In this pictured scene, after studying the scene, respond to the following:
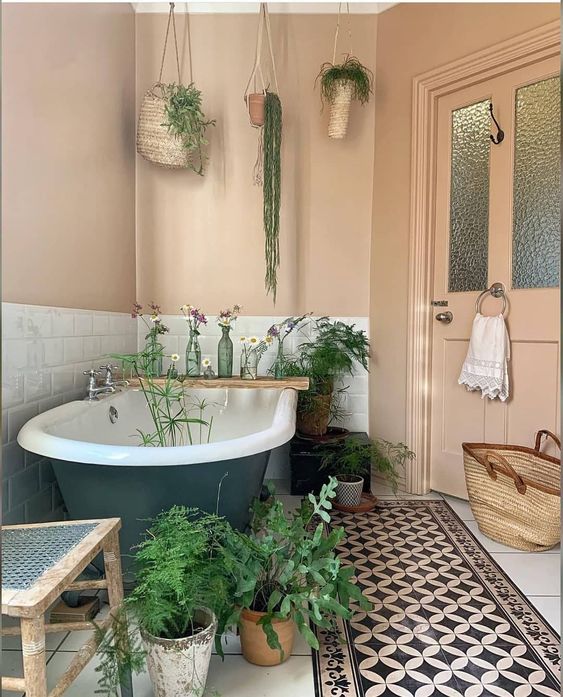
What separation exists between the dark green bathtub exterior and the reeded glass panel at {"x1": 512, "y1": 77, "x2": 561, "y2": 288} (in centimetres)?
164

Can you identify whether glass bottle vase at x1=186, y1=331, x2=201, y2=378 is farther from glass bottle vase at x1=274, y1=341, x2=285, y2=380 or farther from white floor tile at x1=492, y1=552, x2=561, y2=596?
white floor tile at x1=492, y1=552, x2=561, y2=596

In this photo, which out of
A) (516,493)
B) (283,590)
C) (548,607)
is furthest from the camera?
(516,493)

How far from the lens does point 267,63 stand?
306 centimetres

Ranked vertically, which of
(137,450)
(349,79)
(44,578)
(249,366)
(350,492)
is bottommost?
(350,492)

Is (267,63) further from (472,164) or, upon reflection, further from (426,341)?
(426,341)

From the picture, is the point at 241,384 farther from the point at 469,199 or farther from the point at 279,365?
the point at 469,199

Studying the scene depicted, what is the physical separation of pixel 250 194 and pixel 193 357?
1017 millimetres

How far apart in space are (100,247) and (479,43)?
206 cm

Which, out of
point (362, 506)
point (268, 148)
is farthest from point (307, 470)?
point (268, 148)

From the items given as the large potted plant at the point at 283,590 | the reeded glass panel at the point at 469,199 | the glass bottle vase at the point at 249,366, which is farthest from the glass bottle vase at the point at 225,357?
the large potted plant at the point at 283,590

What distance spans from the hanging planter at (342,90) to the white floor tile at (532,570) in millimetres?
2213

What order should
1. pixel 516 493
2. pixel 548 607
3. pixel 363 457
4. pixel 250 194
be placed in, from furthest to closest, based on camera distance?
1. pixel 250 194
2. pixel 363 457
3. pixel 516 493
4. pixel 548 607

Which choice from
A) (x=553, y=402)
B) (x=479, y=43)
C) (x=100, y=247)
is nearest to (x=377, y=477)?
(x=553, y=402)

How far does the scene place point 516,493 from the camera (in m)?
2.14
